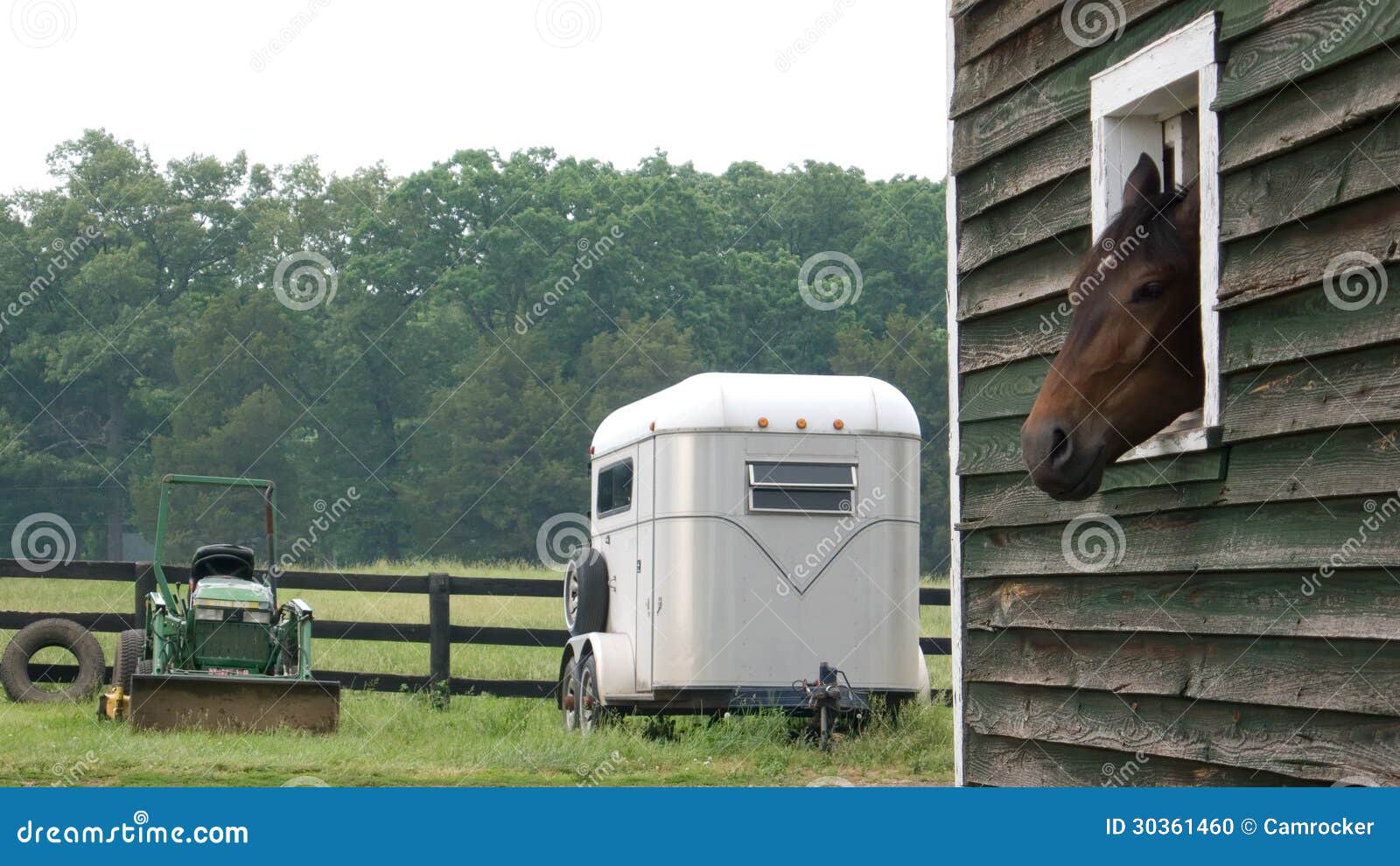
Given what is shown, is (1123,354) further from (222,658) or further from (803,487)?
(222,658)

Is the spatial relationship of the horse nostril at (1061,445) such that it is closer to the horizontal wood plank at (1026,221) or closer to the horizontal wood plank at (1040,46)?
the horizontal wood plank at (1026,221)

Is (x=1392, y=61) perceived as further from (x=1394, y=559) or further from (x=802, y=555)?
(x=802, y=555)

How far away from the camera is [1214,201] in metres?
4.54

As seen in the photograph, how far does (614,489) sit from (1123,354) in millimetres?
8358

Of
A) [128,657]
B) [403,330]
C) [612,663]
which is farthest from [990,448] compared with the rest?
[403,330]

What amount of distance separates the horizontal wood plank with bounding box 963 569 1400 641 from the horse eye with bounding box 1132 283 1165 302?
0.84m

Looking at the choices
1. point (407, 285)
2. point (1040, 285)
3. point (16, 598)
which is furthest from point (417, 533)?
point (1040, 285)

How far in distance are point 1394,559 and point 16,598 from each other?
3012cm

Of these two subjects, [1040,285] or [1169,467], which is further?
[1040,285]

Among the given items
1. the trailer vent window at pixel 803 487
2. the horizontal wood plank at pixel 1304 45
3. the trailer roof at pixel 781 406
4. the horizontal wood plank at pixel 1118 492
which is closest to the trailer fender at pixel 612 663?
the trailer vent window at pixel 803 487

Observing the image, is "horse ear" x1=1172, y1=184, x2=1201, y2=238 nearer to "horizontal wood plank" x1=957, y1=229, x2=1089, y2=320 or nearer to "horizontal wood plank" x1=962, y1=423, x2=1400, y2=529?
"horizontal wood plank" x1=957, y1=229, x2=1089, y2=320

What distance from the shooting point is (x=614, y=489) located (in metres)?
12.7

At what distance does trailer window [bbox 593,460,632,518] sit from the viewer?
12344 millimetres

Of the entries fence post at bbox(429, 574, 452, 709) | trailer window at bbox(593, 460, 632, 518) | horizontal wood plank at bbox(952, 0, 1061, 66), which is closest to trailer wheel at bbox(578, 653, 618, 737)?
trailer window at bbox(593, 460, 632, 518)
